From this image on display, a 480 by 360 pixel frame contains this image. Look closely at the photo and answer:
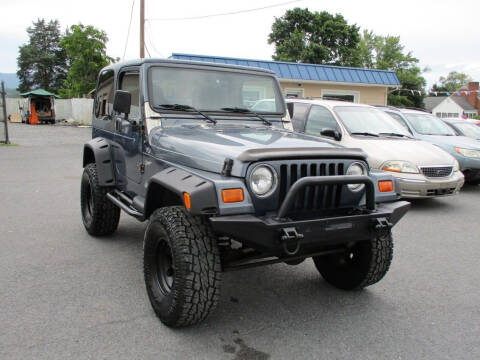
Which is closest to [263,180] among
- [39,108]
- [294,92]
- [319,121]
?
[319,121]

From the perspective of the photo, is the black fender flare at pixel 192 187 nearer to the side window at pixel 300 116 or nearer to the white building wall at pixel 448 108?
the side window at pixel 300 116

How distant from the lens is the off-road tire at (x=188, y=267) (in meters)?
2.72

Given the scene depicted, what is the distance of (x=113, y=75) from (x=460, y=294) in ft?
13.7

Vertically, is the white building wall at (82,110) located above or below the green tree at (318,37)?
below

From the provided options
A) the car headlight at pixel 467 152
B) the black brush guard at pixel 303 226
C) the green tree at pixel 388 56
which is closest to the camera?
the black brush guard at pixel 303 226

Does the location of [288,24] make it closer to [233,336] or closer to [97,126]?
[97,126]

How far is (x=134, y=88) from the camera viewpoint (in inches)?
163

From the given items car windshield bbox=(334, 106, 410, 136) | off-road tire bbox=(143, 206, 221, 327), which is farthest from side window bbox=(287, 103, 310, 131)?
off-road tire bbox=(143, 206, 221, 327)

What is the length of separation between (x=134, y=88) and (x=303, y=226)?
2.38 meters

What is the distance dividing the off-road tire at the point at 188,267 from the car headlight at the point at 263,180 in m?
0.44

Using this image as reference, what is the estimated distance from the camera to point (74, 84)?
119 ft

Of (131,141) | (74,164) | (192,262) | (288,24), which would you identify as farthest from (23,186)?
(288,24)

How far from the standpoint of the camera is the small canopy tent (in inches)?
1252

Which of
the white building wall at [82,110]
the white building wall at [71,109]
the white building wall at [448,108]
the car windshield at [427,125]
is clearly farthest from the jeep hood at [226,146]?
the white building wall at [448,108]
